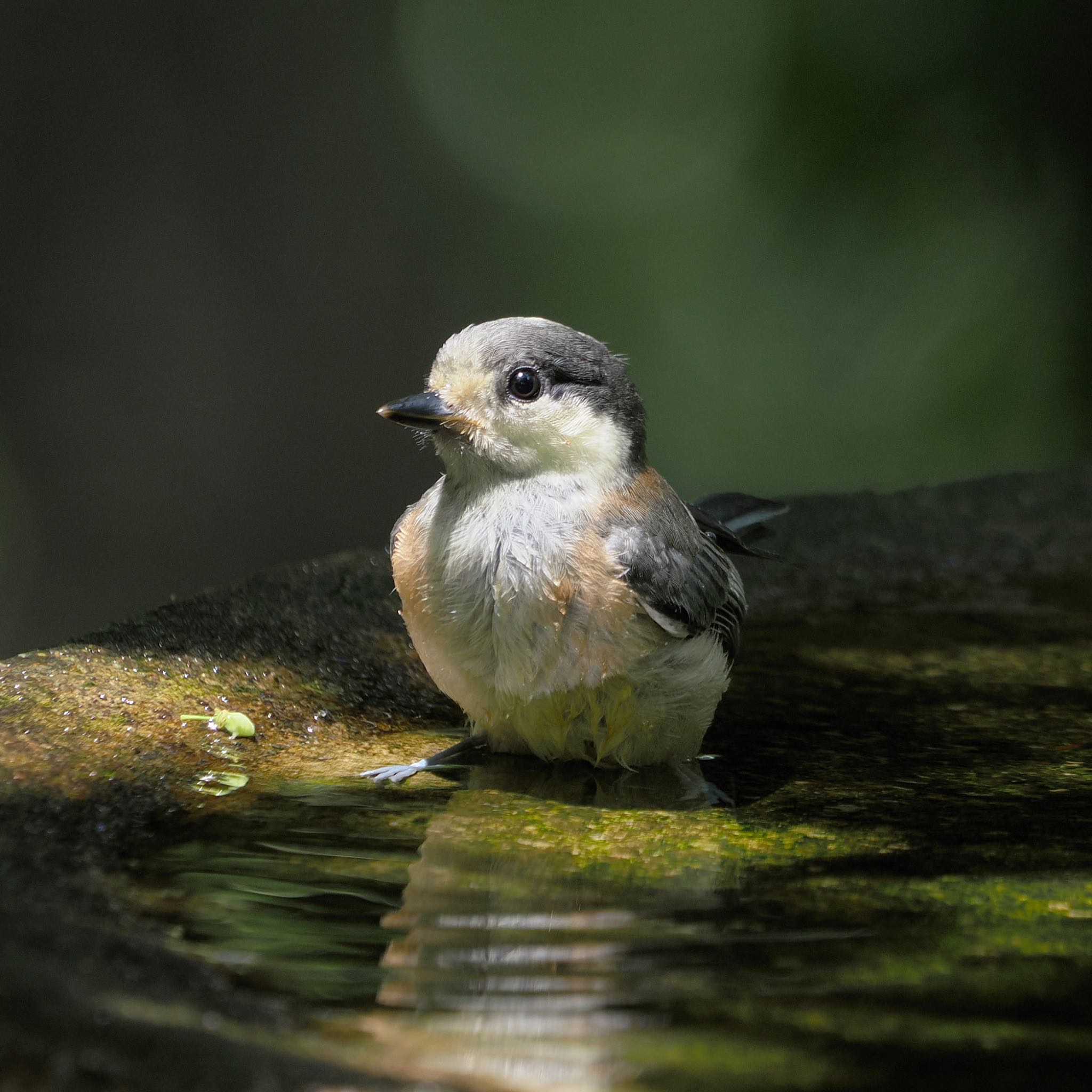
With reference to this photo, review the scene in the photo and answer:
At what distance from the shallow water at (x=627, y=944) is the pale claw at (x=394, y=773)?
83 mm

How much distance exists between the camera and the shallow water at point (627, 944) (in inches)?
45.7

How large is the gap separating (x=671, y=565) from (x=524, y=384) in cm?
49

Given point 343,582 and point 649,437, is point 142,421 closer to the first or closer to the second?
point 649,437

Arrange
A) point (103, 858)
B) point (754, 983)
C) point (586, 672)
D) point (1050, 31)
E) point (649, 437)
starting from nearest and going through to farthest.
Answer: point (754, 983), point (103, 858), point (586, 672), point (1050, 31), point (649, 437)

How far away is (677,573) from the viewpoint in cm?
249

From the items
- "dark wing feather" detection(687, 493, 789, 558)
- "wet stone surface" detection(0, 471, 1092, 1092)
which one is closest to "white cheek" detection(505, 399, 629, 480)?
"dark wing feather" detection(687, 493, 789, 558)

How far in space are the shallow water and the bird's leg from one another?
10 cm

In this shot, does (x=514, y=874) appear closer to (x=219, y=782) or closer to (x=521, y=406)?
(x=219, y=782)

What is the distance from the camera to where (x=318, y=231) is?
711cm

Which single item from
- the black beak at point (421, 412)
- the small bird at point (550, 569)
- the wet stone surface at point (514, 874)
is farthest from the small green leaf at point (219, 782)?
the black beak at point (421, 412)

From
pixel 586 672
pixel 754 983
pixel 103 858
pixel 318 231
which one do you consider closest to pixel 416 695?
pixel 586 672

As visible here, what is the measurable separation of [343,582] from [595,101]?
585 cm

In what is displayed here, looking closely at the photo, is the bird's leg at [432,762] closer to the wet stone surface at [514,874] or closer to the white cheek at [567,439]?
the wet stone surface at [514,874]

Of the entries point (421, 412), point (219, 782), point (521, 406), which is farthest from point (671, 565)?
point (219, 782)
